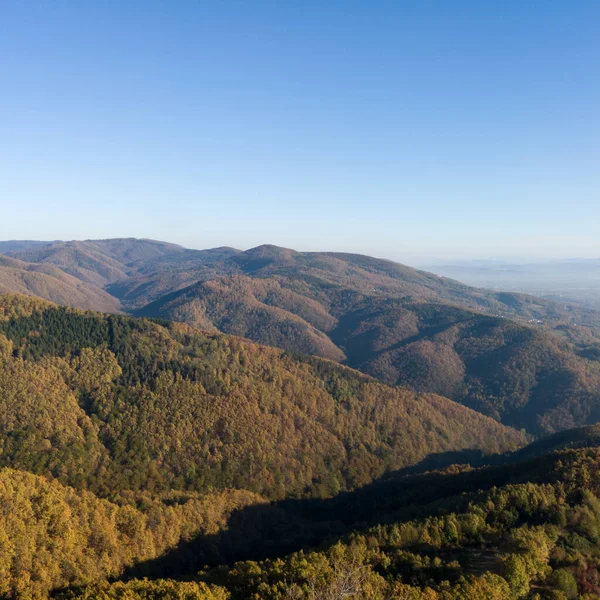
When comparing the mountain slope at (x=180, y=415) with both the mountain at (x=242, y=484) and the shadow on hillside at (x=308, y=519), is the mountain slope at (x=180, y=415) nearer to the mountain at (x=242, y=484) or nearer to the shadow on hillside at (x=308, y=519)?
the mountain at (x=242, y=484)

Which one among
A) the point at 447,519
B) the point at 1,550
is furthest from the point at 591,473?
the point at 1,550

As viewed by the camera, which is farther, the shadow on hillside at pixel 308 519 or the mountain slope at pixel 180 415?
the mountain slope at pixel 180 415

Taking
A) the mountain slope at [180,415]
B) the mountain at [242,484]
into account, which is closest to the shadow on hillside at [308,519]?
the mountain at [242,484]

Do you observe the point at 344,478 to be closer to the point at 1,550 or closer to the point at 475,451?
the point at 475,451

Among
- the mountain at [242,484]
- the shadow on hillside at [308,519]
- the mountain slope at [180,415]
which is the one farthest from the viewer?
the mountain slope at [180,415]

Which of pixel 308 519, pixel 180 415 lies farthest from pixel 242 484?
pixel 180 415

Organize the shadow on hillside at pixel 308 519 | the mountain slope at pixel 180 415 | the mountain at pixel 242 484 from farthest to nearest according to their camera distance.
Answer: the mountain slope at pixel 180 415 → the shadow on hillside at pixel 308 519 → the mountain at pixel 242 484

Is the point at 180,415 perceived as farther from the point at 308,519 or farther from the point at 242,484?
the point at 308,519

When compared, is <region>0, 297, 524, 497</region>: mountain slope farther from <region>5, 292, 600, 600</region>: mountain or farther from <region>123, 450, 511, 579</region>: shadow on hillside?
<region>123, 450, 511, 579</region>: shadow on hillside
